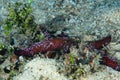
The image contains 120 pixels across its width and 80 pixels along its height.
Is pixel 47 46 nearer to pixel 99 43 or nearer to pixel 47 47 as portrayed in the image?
pixel 47 47

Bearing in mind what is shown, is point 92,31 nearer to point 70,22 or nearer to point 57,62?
point 70,22

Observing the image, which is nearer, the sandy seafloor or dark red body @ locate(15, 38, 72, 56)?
dark red body @ locate(15, 38, 72, 56)

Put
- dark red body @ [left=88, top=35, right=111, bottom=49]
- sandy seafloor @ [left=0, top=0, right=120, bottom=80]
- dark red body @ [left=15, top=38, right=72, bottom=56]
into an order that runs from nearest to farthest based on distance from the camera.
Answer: dark red body @ [left=15, top=38, right=72, bottom=56] < dark red body @ [left=88, top=35, right=111, bottom=49] < sandy seafloor @ [left=0, top=0, right=120, bottom=80]

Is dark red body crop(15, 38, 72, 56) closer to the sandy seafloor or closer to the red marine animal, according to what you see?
the red marine animal

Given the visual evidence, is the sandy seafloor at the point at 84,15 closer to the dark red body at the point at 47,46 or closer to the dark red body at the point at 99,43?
the dark red body at the point at 99,43

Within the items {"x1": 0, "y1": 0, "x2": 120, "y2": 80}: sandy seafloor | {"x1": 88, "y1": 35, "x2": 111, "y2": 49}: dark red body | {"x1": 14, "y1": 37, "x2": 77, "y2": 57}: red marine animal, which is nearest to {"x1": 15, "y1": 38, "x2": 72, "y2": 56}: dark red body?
{"x1": 14, "y1": 37, "x2": 77, "y2": 57}: red marine animal

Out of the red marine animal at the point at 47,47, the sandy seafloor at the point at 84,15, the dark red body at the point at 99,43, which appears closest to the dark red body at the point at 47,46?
the red marine animal at the point at 47,47

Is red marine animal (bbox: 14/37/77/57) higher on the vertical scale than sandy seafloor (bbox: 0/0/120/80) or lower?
lower

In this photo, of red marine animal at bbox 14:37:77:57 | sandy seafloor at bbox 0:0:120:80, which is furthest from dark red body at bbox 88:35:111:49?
red marine animal at bbox 14:37:77:57

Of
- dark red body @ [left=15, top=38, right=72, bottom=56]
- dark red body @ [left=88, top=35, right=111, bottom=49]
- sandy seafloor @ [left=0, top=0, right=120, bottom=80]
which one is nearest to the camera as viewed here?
dark red body @ [left=15, top=38, right=72, bottom=56]
